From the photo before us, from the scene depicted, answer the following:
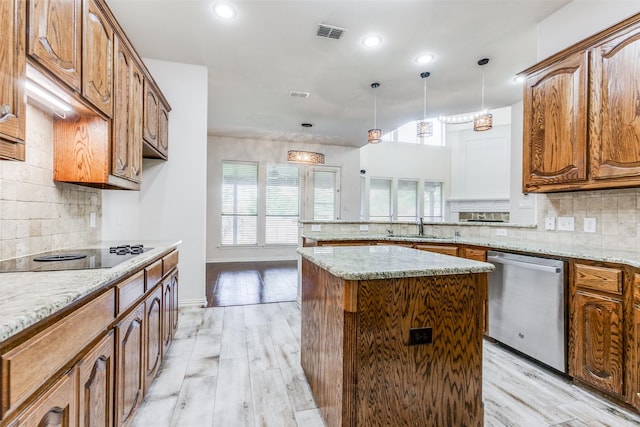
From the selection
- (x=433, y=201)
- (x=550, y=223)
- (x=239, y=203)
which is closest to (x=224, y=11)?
(x=550, y=223)

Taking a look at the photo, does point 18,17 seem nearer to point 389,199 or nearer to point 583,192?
point 583,192

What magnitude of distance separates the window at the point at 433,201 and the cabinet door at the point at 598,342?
289 inches

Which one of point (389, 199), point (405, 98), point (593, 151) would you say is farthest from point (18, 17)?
point (389, 199)

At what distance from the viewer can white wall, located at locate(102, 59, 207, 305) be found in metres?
3.40

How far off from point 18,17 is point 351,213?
23.3 ft

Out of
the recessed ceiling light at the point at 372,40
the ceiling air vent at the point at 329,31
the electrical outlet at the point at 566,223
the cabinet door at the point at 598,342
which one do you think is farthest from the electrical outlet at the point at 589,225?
the ceiling air vent at the point at 329,31

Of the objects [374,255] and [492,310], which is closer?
[374,255]

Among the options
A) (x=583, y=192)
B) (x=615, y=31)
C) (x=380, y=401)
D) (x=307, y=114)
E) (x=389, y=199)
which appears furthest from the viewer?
(x=389, y=199)

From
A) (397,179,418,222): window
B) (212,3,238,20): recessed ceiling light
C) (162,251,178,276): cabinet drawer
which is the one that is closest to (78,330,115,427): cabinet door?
(162,251,178,276): cabinet drawer

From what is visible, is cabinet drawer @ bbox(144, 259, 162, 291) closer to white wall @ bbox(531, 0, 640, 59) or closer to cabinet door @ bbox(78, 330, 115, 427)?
cabinet door @ bbox(78, 330, 115, 427)

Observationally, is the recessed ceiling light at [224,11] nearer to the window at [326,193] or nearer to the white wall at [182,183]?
the white wall at [182,183]

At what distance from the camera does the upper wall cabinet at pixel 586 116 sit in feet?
6.38

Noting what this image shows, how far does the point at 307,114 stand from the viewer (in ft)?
17.7

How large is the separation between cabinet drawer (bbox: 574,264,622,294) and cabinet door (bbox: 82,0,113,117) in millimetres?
3174
